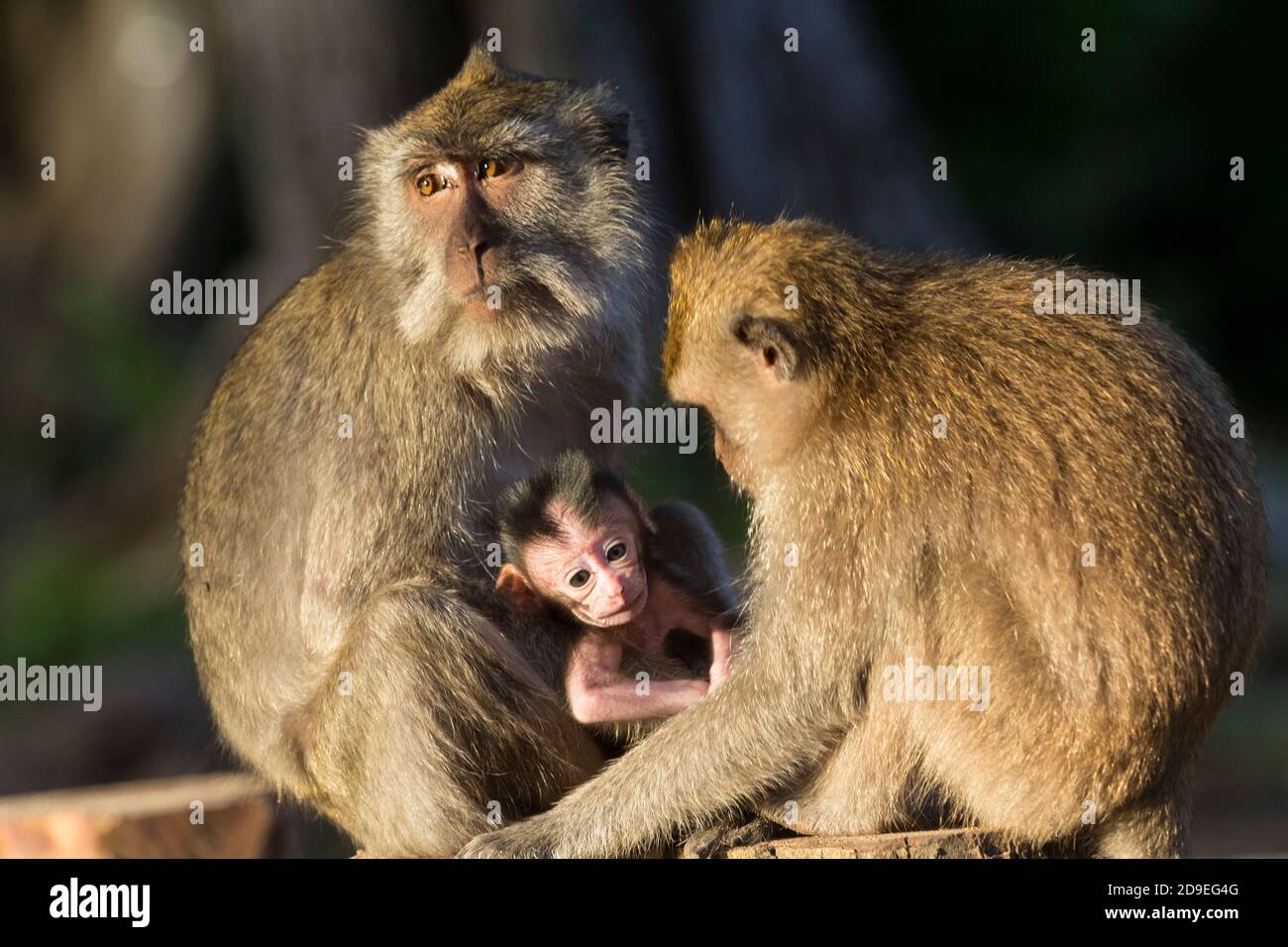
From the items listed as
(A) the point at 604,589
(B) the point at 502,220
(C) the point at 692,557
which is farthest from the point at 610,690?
(B) the point at 502,220

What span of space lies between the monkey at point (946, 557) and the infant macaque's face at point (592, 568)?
0.60m

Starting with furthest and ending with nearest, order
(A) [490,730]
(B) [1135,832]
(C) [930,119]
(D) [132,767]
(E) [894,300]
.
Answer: (C) [930,119]
(D) [132,767]
(A) [490,730]
(E) [894,300]
(B) [1135,832]

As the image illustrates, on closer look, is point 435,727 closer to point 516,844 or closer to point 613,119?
point 516,844

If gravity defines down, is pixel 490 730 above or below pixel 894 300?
below

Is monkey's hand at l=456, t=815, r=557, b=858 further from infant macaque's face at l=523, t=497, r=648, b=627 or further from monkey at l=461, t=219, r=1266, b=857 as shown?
infant macaque's face at l=523, t=497, r=648, b=627

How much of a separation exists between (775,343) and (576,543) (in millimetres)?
1174

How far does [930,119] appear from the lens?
18.8m

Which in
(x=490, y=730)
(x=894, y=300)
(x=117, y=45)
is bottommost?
(x=490, y=730)

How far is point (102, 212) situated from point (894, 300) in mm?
18999

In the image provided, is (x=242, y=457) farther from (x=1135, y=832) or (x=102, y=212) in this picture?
(x=102, y=212)

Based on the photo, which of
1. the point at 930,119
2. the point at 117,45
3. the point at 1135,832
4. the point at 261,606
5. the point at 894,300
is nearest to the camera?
the point at 1135,832

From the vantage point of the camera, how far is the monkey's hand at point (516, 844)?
525 cm

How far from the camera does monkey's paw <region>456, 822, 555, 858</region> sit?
525 centimetres

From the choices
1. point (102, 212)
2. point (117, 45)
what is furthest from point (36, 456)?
point (117, 45)
